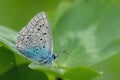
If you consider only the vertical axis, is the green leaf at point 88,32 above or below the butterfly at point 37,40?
above

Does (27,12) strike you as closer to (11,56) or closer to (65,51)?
(65,51)

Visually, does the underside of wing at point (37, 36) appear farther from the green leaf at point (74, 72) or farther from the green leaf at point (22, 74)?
the green leaf at point (74, 72)

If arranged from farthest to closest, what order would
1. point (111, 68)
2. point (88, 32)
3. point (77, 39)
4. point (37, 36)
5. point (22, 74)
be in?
point (111, 68)
point (88, 32)
point (77, 39)
point (37, 36)
point (22, 74)

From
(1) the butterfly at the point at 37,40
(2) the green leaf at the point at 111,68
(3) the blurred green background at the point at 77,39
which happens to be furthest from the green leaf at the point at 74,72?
(2) the green leaf at the point at 111,68

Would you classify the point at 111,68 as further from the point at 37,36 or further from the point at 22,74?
the point at 22,74

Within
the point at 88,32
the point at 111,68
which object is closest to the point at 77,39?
the point at 88,32

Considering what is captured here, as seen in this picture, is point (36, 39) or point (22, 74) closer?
point (22, 74)

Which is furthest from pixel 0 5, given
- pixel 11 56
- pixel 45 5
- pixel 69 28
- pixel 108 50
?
pixel 11 56

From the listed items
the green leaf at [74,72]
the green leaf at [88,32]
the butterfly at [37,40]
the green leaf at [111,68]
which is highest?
the green leaf at [111,68]
